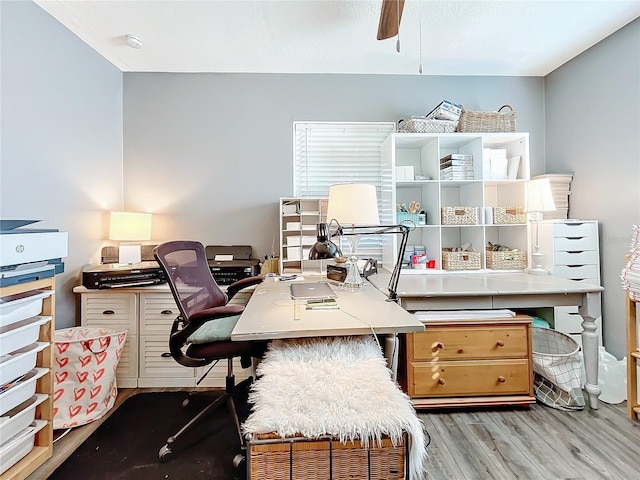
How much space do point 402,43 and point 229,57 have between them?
4.56ft

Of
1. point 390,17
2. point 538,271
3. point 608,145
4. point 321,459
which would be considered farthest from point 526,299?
point 390,17

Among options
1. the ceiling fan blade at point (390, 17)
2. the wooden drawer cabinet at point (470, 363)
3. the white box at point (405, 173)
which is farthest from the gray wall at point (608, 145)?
the ceiling fan blade at point (390, 17)

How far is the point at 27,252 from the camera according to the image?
4.65ft

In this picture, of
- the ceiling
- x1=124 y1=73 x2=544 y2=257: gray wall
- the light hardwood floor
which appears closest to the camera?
the light hardwood floor

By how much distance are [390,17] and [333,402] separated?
1777mm

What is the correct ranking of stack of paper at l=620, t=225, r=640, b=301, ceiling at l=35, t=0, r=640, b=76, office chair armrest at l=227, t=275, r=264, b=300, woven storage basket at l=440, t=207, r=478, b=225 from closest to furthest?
stack of paper at l=620, t=225, r=640, b=301 → ceiling at l=35, t=0, r=640, b=76 → office chair armrest at l=227, t=275, r=264, b=300 → woven storage basket at l=440, t=207, r=478, b=225

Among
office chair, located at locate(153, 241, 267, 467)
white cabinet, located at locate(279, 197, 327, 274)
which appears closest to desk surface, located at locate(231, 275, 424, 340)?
office chair, located at locate(153, 241, 267, 467)

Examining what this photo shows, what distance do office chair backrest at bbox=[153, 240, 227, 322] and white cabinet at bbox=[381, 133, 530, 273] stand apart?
4.80 feet

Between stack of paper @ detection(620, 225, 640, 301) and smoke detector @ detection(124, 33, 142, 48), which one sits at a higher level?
smoke detector @ detection(124, 33, 142, 48)

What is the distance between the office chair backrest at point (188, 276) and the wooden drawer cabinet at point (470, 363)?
4.20 ft

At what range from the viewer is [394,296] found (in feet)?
5.56

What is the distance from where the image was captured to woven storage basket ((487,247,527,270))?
2.61 m

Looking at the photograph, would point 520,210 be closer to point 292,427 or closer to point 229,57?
point 292,427

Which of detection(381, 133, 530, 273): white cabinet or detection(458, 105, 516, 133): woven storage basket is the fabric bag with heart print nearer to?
detection(381, 133, 530, 273): white cabinet
